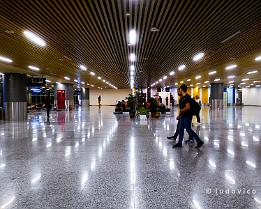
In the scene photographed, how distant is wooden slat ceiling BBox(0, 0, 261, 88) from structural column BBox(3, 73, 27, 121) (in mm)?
6169

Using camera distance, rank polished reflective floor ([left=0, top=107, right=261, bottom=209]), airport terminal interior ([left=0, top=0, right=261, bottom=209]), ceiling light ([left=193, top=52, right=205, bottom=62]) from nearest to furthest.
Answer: polished reflective floor ([left=0, top=107, right=261, bottom=209]) → airport terminal interior ([left=0, top=0, right=261, bottom=209]) → ceiling light ([left=193, top=52, right=205, bottom=62])

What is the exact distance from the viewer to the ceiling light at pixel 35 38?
958cm

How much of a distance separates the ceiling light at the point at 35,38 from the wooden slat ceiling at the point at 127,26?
9.1 inches

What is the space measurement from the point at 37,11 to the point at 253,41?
832 cm

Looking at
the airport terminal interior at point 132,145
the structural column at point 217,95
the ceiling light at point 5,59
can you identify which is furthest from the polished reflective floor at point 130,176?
the structural column at point 217,95

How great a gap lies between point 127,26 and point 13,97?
13772mm

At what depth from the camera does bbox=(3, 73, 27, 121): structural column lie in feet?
65.6

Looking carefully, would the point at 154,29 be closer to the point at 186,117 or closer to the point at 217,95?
the point at 186,117

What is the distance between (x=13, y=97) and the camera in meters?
20.1

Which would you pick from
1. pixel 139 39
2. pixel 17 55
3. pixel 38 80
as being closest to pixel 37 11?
pixel 139 39

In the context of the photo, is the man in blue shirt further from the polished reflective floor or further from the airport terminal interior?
the polished reflective floor

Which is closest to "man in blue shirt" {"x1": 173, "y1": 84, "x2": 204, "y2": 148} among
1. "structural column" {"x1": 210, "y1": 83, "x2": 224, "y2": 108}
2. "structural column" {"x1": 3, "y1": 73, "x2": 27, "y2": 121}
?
"structural column" {"x1": 3, "y1": 73, "x2": 27, "y2": 121}

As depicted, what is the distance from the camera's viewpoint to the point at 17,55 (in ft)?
45.0

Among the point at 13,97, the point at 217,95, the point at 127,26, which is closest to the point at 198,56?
the point at 127,26
